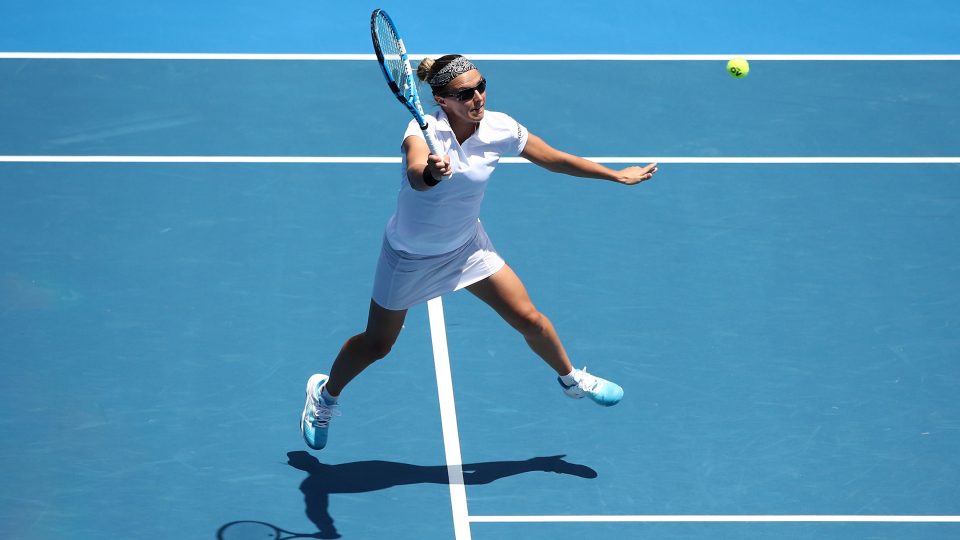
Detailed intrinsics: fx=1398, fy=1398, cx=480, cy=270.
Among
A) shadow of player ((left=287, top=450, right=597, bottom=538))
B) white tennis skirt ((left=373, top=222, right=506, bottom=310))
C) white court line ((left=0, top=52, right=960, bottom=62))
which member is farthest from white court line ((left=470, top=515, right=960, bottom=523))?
white court line ((left=0, top=52, right=960, bottom=62))

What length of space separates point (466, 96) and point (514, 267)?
8.60ft

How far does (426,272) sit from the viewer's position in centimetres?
644

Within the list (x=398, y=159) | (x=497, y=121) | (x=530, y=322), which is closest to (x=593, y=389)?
(x=530, y=322)

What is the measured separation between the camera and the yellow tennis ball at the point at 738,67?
A: 10.4 meters

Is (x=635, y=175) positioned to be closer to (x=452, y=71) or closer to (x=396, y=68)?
(x=452, y=71)

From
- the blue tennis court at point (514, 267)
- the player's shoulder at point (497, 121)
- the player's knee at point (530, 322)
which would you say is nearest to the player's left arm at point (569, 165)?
the player's shoulder at point (497, 121)

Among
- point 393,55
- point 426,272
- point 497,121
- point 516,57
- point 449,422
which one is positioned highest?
point 516,57

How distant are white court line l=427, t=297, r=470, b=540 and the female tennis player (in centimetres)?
63

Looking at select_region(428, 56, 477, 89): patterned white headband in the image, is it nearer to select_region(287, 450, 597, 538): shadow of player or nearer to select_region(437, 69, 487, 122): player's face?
select_region(437, 69, 487, 122): player's face

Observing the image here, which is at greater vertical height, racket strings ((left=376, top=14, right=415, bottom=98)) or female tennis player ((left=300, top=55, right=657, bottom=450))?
racket strings ((left=376, top=14, right=415, bottom=98))

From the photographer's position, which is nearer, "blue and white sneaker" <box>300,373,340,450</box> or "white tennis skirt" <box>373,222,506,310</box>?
"white tennis skirt" <box>373,222,506,310</box>

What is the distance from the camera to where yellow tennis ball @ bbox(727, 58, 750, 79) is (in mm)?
10383

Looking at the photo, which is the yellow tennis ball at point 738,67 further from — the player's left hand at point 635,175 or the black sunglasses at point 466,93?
the black sunglasses at point 466,93

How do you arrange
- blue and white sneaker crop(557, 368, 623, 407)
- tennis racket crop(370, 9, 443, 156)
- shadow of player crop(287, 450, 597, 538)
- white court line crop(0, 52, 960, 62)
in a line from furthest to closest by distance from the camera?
1. white court line crop(0, 52, 960, 62)
2. blue and white sneaker crop(557, 368, 623, 407)
3. shadow of player crop(287, 450, 597, 538)
4. tennis racket crop(370, 9, 443, 156)
